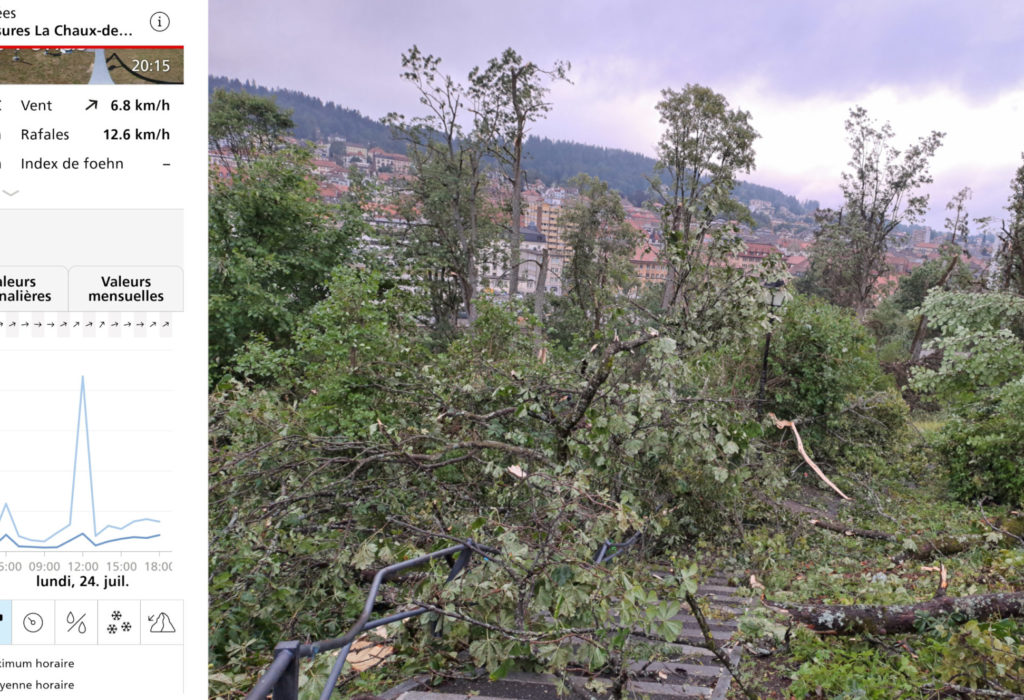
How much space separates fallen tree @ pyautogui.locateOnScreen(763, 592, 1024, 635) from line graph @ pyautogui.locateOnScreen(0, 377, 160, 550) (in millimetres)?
3195

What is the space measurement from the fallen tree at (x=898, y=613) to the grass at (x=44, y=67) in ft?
12.7

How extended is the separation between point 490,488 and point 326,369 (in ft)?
6.46

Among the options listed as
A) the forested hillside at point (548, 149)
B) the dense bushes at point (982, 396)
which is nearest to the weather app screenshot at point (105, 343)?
the dense bushes at point (982, 396)

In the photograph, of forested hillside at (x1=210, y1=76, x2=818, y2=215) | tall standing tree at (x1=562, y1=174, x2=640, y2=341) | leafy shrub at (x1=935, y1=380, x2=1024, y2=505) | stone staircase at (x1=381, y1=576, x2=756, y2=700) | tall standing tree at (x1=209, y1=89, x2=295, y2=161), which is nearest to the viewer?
stone staircase at (x1=381, y1=576, x2=756, y2=700)

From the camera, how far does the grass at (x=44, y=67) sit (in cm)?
142

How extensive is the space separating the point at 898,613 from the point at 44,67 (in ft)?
14.3

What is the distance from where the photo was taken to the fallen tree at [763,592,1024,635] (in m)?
2.96

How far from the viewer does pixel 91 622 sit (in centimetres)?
141

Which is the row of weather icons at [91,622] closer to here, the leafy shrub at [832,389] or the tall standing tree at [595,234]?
the leafy shrub at [832,389]

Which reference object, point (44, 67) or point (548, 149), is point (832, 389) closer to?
point (44, 67)

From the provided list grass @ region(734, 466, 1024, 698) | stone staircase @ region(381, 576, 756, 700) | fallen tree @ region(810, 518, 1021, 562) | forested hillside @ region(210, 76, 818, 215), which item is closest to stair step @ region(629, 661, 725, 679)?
stone staircase @ region(381, 576, 756, 700)

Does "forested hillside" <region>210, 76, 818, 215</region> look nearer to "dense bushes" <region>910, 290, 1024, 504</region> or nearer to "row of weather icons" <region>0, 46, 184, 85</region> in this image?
"dense bushes" <region>910, 290, 1024, 504</region>

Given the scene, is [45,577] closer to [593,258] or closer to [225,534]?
[225,534]

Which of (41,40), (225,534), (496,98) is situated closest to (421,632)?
(225,534)
